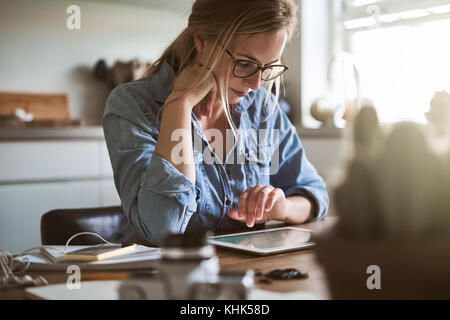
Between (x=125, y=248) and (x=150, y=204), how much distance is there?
0.26 metres

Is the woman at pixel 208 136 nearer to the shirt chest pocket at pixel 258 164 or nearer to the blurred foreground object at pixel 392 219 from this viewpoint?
the shirt chest pocket at pixel 258 164

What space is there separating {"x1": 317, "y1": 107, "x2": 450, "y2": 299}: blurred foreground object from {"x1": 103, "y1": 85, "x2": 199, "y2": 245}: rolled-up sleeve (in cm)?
68

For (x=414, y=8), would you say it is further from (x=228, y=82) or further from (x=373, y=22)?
(x=228, y=82)

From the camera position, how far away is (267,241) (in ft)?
3.33

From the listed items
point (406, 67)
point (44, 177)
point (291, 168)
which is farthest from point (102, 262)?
point (406, 67)

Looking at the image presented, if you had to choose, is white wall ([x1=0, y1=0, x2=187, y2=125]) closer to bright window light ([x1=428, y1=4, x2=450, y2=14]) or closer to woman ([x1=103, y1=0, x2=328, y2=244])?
bright window light ([x1=428, y1=4, x2=450, y2=14])

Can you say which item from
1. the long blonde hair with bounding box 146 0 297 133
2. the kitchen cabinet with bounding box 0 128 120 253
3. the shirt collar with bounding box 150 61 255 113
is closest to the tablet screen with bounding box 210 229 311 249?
the long blonde hair with bounding box 146 0 297 133

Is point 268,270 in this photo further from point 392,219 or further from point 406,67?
point 406,67

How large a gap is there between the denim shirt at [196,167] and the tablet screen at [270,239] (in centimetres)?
15

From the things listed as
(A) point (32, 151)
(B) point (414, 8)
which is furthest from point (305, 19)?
(A) point (32, 151)

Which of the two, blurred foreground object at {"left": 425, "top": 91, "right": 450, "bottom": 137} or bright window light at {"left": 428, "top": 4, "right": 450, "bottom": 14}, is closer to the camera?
blurred foreground object at {"left": 425, "top": 91, "right": 450, "bottom": 137}

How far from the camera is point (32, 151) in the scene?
8.55 ft

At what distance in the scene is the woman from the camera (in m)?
1.11

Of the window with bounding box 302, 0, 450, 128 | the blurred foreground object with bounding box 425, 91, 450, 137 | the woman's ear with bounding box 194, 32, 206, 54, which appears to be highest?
the window with bounding box 302, 0, 450, 128
